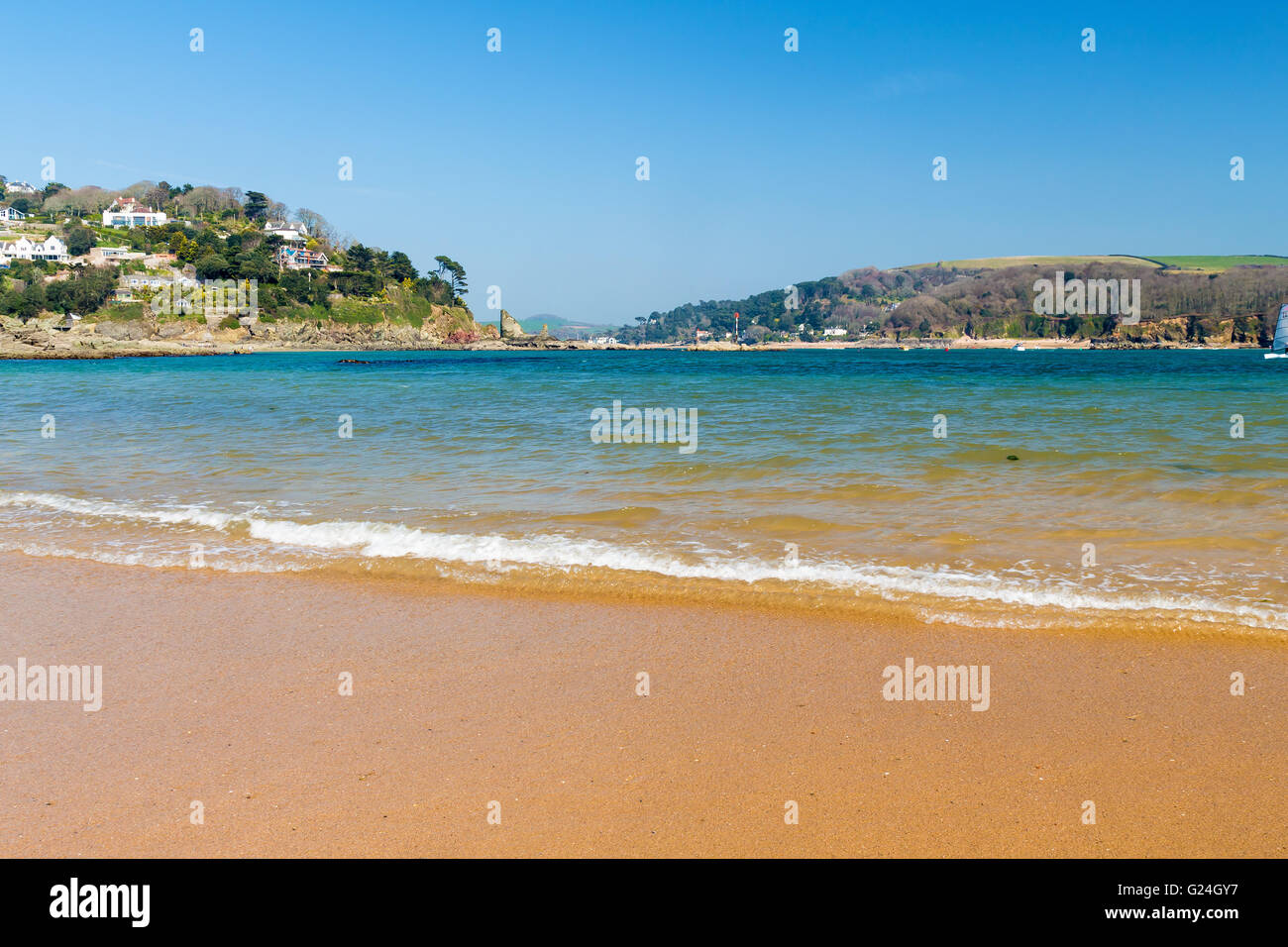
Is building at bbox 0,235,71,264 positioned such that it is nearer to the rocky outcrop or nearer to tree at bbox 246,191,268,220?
tree at bbox 246,191,268,220

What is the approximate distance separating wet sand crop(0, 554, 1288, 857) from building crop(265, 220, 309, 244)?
539 feet

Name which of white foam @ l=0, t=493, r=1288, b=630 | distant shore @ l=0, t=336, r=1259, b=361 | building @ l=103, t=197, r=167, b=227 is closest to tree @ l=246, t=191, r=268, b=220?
building @ l=103, t=197, r=167, b=227

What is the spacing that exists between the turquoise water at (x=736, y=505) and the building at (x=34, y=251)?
135266 mm

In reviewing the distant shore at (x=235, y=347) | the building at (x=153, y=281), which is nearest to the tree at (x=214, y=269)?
the building at (x=153, y=281)

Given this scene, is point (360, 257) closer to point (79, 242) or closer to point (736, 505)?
point (79, 242)

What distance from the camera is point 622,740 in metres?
3.70

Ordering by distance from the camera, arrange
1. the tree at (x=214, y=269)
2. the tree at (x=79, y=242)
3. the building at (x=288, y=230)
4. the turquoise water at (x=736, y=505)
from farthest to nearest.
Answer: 1. the building at (x=288, y=230)
2. the tree at (x=79, y=242)
3. the tree at (x=214, y=269)
4. the turquoise water at (x=736, y=505)

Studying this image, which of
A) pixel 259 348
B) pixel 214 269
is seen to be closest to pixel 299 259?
pixel 214 269

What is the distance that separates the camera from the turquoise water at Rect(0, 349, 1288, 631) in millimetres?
5992

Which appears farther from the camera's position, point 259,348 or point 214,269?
point 214,269

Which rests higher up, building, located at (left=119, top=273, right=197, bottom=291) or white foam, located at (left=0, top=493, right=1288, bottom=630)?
building, located at (left=119, top=273, right=197, bottom=291)

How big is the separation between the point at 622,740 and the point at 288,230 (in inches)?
7466

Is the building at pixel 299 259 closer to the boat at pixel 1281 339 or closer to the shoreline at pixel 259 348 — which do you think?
the shoreline at pixel 259 348

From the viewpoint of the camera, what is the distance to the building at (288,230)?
153250 millimetres
